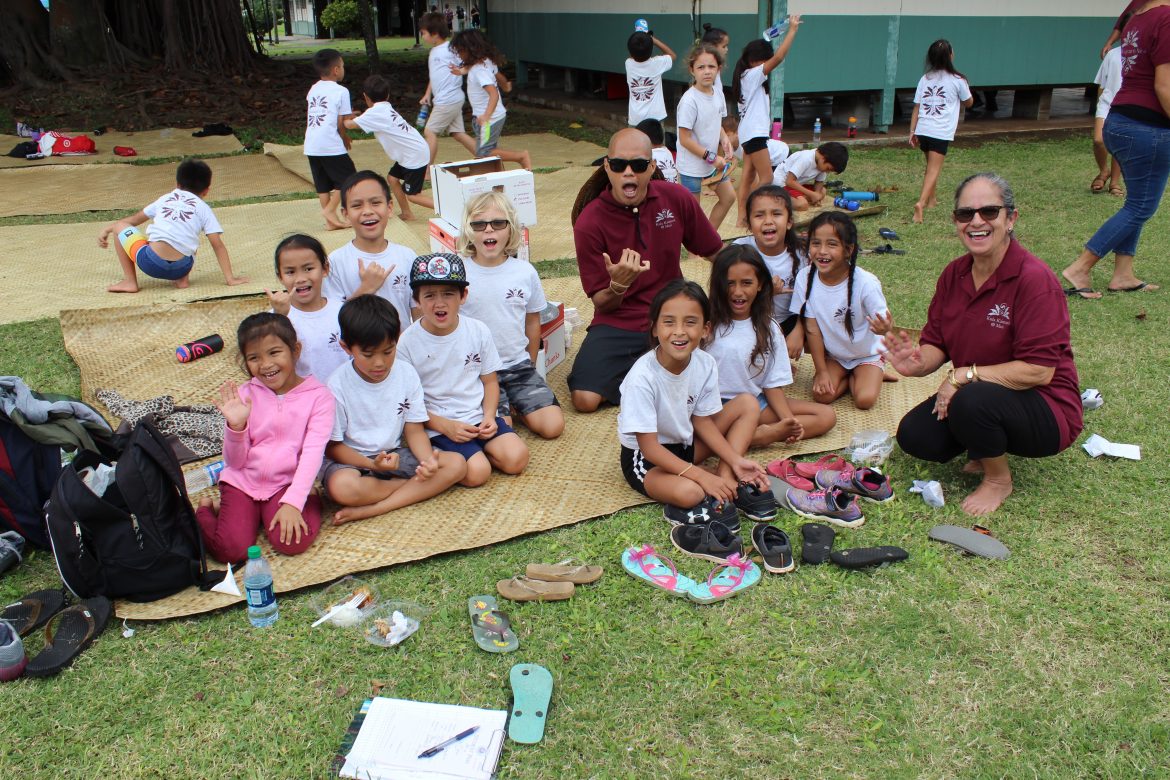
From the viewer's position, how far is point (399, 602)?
3020mm

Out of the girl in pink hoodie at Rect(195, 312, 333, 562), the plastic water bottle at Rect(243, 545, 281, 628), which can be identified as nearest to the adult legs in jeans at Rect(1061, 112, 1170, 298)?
the girl in pink hoodie at Rect(195, 312, 333, 562)

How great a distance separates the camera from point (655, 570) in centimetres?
313

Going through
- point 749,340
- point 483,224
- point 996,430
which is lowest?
point 996,430

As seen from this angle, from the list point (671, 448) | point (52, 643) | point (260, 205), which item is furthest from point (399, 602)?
point (260, 205)

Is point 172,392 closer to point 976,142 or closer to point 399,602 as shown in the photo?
point 399,602

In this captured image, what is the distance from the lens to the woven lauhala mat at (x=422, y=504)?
3262mm

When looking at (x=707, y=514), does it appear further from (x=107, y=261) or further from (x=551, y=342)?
(x=107, y=261)

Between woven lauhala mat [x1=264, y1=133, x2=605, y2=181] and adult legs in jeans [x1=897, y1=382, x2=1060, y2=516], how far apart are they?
773 cm

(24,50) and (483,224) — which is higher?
(24,50)

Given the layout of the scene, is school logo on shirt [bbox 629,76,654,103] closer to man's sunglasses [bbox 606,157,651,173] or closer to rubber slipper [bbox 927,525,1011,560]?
man's sunglasses [bbox 606,157,651,173]

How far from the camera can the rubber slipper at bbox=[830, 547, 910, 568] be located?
312 centimetres

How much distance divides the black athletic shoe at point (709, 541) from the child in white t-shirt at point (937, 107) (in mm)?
5635

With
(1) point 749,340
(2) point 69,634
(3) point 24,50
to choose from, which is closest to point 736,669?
(1) point 749,340

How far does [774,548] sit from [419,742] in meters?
1.43
